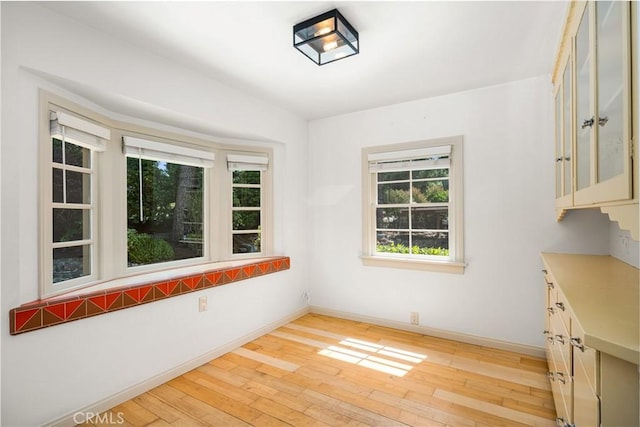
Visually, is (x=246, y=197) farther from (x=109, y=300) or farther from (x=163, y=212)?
(x=109, y=300)

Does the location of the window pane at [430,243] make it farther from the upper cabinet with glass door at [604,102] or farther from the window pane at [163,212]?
the window pane at [163,212]

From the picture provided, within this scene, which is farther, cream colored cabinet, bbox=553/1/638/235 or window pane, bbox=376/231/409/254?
window pane, bbox=376/231/409/254

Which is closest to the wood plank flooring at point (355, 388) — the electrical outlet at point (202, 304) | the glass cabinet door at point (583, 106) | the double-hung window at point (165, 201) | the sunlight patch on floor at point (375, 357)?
the sunlight patch on floor at point (375, 357)

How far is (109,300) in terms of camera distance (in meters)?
2.24

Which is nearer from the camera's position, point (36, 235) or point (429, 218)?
point (36, 235)

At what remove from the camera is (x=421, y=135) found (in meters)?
3.54

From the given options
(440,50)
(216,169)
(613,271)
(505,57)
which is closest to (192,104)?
(216,169)

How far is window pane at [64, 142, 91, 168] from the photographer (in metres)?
2.30

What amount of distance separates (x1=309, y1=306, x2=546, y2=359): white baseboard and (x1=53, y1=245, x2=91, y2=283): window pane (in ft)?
8.76

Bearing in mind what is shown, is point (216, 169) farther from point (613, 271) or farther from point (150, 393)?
point (613, 271)

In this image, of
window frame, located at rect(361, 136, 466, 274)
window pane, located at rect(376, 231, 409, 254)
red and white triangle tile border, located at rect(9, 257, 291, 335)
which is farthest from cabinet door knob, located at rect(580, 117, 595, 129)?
red and white triangle tile border, located at rect(9, 257, 291, 335)

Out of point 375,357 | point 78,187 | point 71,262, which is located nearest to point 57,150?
point 78,187

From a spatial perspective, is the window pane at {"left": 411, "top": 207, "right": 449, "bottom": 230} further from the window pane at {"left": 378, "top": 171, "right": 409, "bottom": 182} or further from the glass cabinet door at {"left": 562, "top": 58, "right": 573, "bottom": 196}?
the glass cabinet door at {"left": 562, "top": 58, "right": 573, "bottom": 196}

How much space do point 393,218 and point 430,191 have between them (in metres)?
0.53
